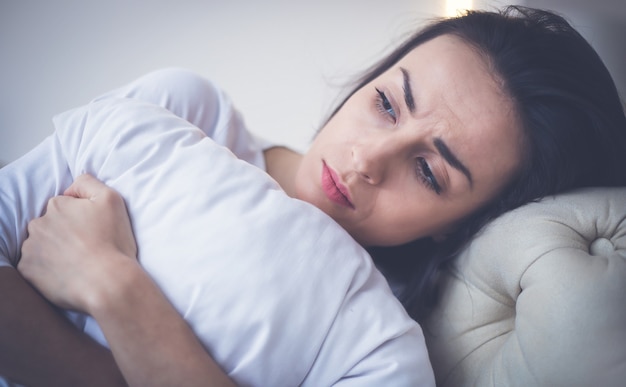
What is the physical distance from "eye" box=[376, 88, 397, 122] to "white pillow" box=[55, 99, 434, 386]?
0.27m

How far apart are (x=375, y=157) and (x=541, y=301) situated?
1.07ft

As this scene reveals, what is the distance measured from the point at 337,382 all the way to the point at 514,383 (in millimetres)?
247

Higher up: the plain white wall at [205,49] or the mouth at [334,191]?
the plain white wall at [205,49]

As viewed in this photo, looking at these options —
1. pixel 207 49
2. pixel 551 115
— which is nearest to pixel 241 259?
pixel 551 115

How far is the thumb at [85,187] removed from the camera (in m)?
0.61

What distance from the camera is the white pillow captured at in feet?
1.73

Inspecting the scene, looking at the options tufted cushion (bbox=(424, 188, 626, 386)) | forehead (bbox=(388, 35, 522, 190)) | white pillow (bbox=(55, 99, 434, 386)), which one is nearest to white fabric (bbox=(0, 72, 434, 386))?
white pillow (bbox=(55, 99, 434, 386))

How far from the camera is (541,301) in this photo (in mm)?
559

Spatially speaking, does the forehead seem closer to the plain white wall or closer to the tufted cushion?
the tufted cushion

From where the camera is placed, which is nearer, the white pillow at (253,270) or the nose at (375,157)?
the white pillow at (253,270)

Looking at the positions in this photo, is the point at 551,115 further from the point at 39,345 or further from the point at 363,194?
the point at 39,345

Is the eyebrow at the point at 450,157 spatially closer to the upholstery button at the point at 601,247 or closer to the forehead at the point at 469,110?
the forehead at the point at 469,110

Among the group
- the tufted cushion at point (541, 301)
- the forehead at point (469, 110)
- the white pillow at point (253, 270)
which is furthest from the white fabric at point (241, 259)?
Answer: the forehead at point (469, 110)

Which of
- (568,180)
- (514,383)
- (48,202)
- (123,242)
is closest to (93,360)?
(123,242)
